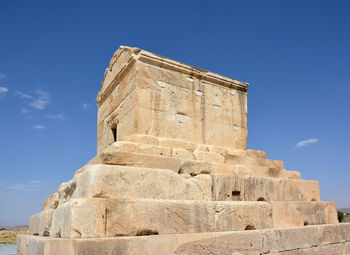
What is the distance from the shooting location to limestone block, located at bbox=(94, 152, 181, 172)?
400 cm

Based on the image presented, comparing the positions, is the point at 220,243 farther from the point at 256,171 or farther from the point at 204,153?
the point at 256,171

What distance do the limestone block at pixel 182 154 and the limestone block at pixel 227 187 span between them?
63 centimetres

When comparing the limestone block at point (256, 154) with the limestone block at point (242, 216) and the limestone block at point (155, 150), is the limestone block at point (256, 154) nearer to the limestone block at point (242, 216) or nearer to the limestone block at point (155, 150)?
the limestone block at point (242, 216)

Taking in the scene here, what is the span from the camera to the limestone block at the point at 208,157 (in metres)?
5.20

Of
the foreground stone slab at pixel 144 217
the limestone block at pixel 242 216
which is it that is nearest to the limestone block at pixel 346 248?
the limestone block at pixel 242 216

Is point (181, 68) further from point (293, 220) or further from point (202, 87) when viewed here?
→ point (293, 220)

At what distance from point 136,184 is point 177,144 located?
1.63 m

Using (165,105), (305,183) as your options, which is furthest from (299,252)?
(165,105)

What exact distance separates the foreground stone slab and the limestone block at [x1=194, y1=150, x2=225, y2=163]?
1.09 meters

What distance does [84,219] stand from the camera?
3168 millimetres

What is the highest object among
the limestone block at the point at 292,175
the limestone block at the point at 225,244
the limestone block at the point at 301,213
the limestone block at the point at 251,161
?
the limestone block at the point at 251,161

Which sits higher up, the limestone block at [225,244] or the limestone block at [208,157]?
the limestone block at [208,157]

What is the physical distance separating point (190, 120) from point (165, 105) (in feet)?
1.95

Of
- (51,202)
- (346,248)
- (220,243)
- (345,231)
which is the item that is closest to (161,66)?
(51,202)
